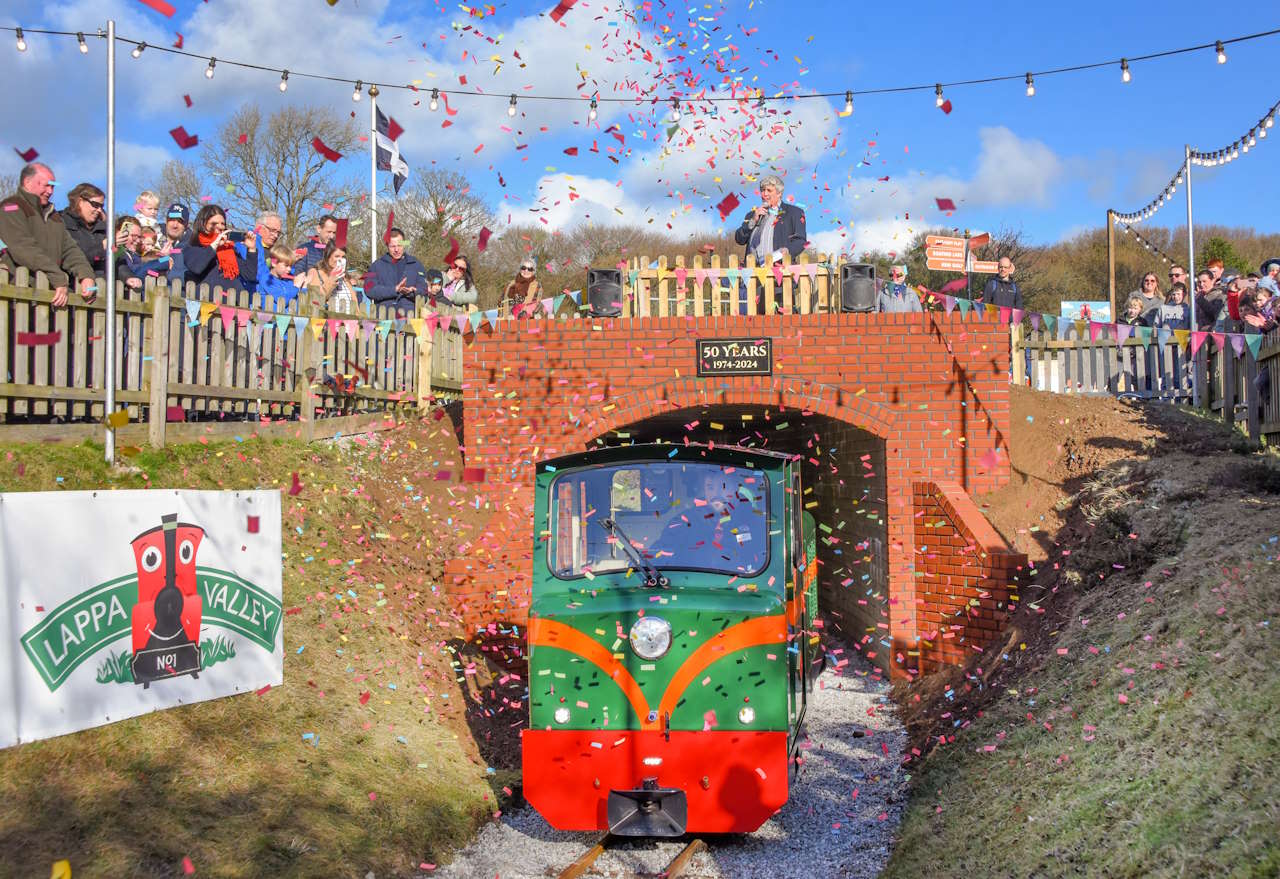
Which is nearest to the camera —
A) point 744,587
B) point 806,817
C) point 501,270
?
point 744,587

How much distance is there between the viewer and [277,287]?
12930 mm

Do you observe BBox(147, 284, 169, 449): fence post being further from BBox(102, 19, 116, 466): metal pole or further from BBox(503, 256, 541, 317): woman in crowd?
BBox(503, 256, 541, 317): woman in crowd

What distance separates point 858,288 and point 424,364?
20.4 feet

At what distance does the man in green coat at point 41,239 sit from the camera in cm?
906

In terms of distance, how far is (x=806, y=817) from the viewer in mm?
7664

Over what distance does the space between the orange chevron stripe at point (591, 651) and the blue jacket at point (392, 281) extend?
8.67 m

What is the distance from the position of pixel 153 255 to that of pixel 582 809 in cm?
781

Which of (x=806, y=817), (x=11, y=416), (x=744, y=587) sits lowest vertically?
(x=806, y=817)

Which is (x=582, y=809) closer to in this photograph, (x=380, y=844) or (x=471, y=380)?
(x=380, y=844)

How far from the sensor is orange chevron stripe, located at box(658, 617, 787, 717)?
6.73 meters

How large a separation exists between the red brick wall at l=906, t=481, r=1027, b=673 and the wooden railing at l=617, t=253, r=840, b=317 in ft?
8.58

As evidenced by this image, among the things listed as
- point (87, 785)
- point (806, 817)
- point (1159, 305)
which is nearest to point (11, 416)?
point (87, 785)

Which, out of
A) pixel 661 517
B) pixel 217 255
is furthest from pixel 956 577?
pixel 217 255

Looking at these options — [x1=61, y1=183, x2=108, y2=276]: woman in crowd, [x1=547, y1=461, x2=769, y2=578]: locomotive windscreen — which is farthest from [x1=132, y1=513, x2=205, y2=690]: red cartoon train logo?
[x1=61, y1=183, x2=108, y2=276]: woman in crowd
